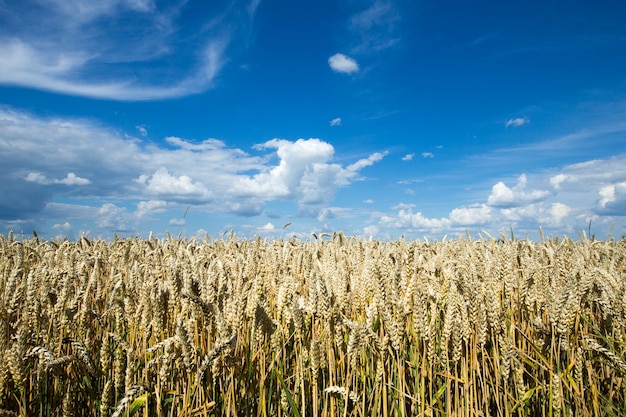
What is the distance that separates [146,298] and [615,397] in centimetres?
305

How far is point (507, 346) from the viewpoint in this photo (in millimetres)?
2201

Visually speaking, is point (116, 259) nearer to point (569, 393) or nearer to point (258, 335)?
point (258, 335)

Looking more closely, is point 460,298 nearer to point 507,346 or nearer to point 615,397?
point 507,346

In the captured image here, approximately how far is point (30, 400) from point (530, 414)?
10.0 feet

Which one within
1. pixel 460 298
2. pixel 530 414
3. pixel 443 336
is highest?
pixel 460 298

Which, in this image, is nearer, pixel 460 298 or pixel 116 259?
pixel 460 298

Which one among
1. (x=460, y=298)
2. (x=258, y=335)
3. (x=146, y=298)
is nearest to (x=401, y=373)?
(x=460, y=298)

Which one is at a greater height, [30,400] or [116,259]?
[116,259]

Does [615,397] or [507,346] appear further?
[615,397]

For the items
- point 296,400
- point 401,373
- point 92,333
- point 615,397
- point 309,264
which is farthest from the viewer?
point 309,264

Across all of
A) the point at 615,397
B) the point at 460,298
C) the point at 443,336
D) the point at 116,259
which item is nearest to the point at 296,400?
the point at 443,336

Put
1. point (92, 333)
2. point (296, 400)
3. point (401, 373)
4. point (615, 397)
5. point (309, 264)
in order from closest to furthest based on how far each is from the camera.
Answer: point (401, 373), point (296, 400), point (615, 397), point (92, 333), point (309, 264)

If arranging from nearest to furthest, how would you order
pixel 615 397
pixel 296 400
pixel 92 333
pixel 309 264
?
pixel 296 400
pixel 615 397
pixel 92 333
pixel 309 264

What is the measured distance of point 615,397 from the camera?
2.74 meters
